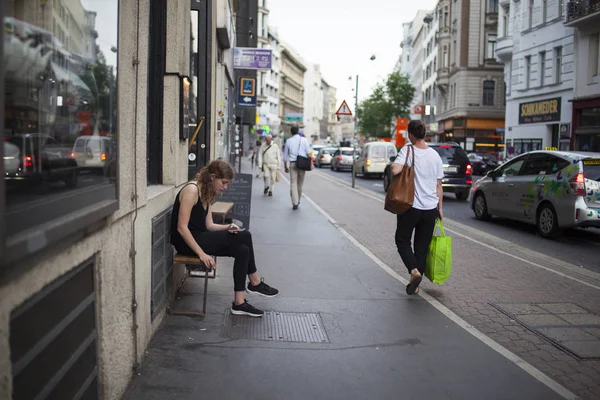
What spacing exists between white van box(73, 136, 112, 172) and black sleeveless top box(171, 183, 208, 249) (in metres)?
2.20

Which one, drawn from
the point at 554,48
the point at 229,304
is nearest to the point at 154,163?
the point at 229,304

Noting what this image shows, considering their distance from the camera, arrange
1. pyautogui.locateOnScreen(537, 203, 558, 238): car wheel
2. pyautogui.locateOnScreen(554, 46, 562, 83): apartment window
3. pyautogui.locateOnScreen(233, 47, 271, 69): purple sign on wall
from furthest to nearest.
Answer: pyautogui.locateOnScreen(554, 46, 562, 83): apartment window < pyautogui.locateOnScreen(233, 47, 271, 69): purple sign on wall < pyautogui.locateOnScreen(537, 203, 558, 238): car wheel

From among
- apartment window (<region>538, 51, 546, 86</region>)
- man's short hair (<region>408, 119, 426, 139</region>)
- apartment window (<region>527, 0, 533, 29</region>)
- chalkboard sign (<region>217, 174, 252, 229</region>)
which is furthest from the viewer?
apartment window (<region>527, 0, 533, 29</region>)

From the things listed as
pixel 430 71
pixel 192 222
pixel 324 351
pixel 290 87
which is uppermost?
pixel 290 87

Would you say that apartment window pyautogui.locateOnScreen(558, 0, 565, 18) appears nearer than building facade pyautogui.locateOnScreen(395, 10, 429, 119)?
Yes

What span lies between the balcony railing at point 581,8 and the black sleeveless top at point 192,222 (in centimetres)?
2826

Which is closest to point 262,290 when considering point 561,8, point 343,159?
point 561,8

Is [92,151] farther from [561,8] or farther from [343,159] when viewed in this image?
[343,159]

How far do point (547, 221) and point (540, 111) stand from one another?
83.9 ft

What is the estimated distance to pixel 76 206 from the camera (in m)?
2.97

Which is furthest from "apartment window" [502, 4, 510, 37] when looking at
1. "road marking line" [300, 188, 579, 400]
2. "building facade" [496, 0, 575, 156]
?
"road marking line" [300, 188, 579, 400]

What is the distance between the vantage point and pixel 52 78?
111 inches

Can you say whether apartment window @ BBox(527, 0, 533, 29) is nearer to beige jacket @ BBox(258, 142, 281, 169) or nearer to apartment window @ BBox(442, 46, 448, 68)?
apartment window @ BBox(442, 46, 448, 68)

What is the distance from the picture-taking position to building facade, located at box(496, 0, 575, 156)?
33500 millimetres
